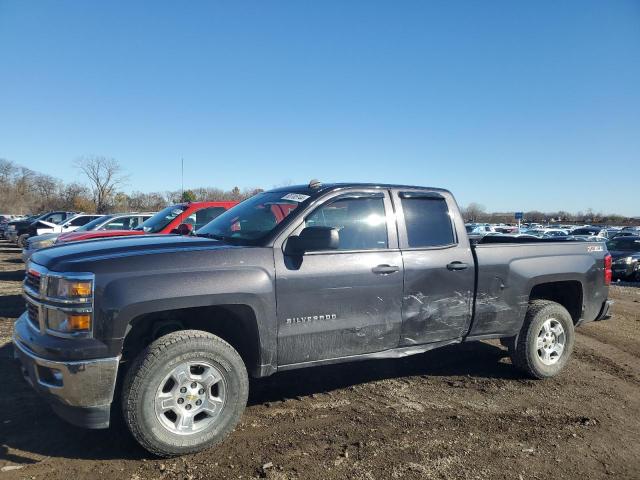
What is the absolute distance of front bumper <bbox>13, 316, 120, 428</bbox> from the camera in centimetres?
300

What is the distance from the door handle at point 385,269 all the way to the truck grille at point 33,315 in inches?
100

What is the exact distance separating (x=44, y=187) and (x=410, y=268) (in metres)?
95.3

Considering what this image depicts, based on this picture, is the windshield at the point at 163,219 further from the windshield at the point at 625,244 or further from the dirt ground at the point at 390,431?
the windshield at the point at 625,244

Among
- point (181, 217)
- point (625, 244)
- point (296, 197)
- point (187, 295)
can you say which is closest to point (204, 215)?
point (181, 217)

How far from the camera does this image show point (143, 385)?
3.13 m

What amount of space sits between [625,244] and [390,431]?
1787 cm

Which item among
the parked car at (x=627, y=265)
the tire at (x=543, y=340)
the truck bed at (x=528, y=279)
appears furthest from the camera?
the parked car at (x=627, y=265)

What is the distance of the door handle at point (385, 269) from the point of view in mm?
4020

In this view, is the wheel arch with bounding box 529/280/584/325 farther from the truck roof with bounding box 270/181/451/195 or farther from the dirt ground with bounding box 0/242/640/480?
the truck roof with bounding box 270/181/451/195

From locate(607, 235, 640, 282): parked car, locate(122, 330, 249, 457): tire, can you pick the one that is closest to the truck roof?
locate(122, 330, 249, 457): tire

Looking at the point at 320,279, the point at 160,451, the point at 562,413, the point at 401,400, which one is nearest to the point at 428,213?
the point at 320,279

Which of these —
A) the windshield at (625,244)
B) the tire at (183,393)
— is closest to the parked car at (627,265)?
the windshield at (625,244)

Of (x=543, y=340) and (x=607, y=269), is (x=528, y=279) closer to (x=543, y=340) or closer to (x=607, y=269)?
(x=543, y=340)

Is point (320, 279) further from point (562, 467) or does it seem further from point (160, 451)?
point (562, 467)
